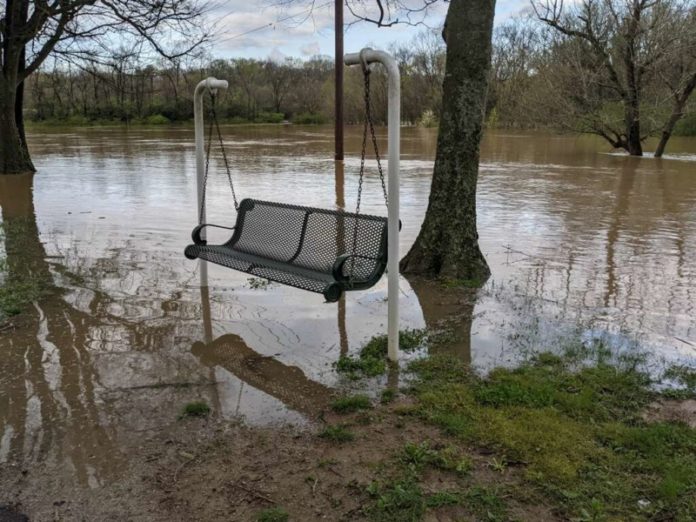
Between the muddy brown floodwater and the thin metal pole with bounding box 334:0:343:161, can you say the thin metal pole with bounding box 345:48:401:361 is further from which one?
the thin metal pole with bounding box 334:0:343:161

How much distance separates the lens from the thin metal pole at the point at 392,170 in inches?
157

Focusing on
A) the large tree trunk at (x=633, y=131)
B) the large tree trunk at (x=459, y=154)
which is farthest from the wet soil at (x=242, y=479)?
the large tree trunk at (x=633, y=131)

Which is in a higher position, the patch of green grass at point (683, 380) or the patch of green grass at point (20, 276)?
the patch of green grass at point (20, 276)

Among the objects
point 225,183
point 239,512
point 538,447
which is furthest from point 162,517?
point 225,183

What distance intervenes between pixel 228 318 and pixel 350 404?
6.36 feet

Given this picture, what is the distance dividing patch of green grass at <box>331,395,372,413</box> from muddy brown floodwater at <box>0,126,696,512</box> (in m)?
0.16

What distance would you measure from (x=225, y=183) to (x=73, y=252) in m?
8.14

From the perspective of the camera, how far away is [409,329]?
16.2 ft

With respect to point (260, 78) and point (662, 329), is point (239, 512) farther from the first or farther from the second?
point (260, 78)

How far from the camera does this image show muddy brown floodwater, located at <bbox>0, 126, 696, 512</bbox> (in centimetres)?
348

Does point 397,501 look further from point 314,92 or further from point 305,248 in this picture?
point 314,92

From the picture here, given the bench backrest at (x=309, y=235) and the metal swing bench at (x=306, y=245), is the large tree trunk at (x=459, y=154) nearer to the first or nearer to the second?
the metal swing bench at (x=306, y=245)

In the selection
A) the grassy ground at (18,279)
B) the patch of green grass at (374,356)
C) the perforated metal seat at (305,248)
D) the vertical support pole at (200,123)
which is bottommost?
the patch of green grass at (374,356)

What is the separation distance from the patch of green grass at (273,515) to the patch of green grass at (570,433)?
66 centimetres
